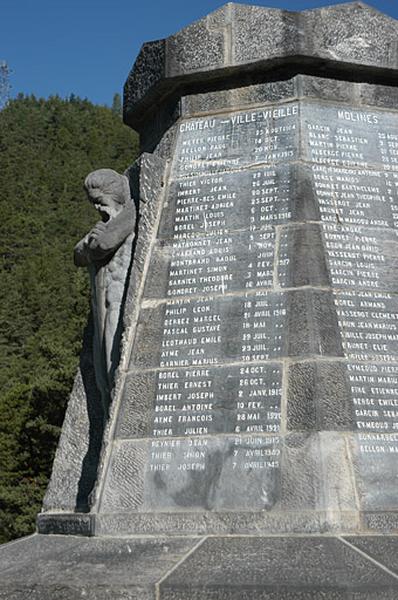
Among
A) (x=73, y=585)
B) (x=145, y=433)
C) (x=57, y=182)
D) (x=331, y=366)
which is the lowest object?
(x=73, y=585)

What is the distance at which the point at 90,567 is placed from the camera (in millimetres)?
Result: 4520

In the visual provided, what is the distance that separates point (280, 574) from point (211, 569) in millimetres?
354

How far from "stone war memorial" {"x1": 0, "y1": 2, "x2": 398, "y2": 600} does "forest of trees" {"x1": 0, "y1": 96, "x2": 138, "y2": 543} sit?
21.0 meters

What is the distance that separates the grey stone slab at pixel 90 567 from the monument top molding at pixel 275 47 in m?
3.47

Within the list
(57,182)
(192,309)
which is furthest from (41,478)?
(57,182)

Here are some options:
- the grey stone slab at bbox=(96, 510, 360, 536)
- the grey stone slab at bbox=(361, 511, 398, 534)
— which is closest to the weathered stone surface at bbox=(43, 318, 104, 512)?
the grey stone slab at bbox=(96, 510, 360, 536)

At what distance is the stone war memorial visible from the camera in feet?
15.1

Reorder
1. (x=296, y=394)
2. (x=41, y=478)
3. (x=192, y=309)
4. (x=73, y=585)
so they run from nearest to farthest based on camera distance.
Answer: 1. (x=73, y=585)
2. (x=296, y=394)
3. (x=192, y=309)
4. (x=41, y=478)

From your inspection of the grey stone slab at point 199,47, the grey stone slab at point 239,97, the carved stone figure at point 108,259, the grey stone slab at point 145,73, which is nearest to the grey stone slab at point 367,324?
the carved stone figure at point 108,259

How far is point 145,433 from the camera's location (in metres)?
5.45

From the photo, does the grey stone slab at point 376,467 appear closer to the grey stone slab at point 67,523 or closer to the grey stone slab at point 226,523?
the grey stone slab at point 226,523

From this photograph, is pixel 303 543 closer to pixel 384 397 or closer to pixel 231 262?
pixel 384 397

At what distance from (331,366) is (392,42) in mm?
2759

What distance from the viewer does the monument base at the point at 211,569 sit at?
4023mm
